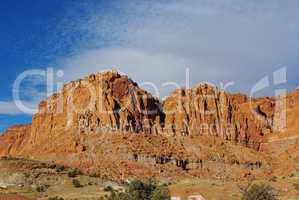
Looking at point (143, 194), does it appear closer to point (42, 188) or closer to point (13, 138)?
point (42, 188)

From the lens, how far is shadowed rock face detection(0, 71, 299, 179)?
282 ft

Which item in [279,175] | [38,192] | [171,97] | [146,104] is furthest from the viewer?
[171,97]

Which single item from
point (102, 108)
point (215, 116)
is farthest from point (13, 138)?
point (215, 116)

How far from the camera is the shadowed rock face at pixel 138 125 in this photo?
3378 inches

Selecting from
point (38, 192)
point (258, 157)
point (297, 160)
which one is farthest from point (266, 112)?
point (38, 192)

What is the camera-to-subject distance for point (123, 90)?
103438 mm

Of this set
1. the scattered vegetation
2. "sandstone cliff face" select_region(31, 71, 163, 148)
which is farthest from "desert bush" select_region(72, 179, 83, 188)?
"sandstone cliff face" select_region(31, 71, 163, 148)

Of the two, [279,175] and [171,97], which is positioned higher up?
[171,97]

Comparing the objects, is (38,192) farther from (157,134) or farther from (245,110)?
(245,110)

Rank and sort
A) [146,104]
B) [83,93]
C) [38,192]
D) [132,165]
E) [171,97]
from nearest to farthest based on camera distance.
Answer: [38,192]
[132,165]
[83,93]
[146,104]
[171,97]

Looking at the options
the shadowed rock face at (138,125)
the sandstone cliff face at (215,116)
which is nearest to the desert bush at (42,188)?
the shadowed rock face at (138,125)

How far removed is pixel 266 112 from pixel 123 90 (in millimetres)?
43837

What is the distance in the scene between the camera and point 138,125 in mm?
101875

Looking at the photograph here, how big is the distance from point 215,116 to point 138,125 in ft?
82.7
